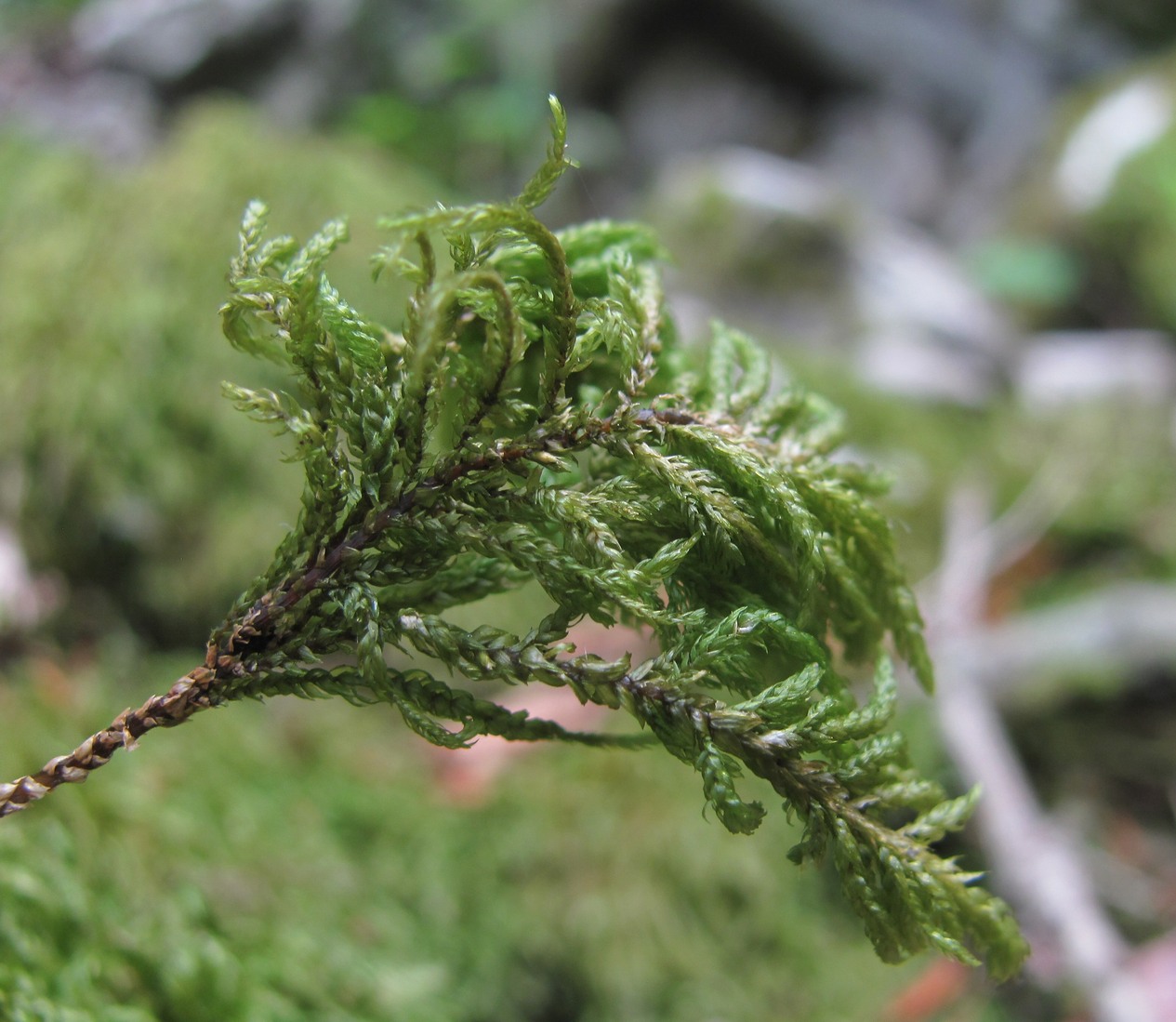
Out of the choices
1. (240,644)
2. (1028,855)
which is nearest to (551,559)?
(240,644)

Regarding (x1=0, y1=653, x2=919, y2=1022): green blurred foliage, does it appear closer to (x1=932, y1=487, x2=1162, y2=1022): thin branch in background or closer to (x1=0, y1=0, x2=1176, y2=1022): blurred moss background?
(x1=0, y1=0, x2=1176, y2=1022): blurred moss background

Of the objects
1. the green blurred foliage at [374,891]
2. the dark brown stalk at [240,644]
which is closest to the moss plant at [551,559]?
the dark brown stalk at [240,644]

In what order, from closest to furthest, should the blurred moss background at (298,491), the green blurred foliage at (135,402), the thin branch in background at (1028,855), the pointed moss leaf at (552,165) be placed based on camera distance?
1. the pointed moss leaf at (552,165)
2. the blurred moss background at (298,491)
3. the thin branch in background at (1028,855)
4. the green blurred foliage at (135,402)

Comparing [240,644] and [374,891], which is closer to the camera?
[240,644]

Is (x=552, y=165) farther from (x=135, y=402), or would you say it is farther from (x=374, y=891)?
(x=135, y=402)

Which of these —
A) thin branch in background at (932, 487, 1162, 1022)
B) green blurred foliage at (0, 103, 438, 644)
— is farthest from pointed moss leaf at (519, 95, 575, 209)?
thin branch in background at (932, 487, 1162, 1022)

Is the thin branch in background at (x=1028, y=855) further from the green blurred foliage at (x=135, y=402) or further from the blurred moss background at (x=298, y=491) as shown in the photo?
the green blurred foliage at (x=135, y=402)
